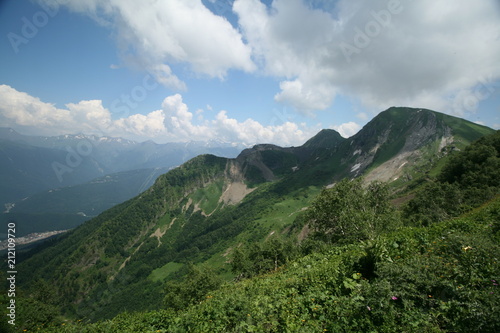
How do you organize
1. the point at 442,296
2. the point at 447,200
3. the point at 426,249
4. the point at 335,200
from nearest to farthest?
the point at 442,296
the point at 426,249
the point at 335,200
the point at 447,200

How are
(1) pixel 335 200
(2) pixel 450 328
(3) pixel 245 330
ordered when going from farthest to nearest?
1. (1) pixel 335 200
2. (3) pixel 245 330
3. (2) pixel 450 328

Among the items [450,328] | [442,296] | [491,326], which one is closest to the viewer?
[491,326]

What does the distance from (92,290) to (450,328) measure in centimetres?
26476

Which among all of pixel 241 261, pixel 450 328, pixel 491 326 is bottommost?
pixel 241 261

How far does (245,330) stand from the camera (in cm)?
974

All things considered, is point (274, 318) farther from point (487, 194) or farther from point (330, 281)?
point (487, 194)

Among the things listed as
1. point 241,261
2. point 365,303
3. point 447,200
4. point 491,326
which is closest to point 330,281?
point 365,303

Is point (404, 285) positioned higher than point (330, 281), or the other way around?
point (404, 285)

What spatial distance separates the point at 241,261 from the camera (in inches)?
2447

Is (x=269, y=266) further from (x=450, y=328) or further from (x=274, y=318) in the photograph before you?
(x=450, y=328)

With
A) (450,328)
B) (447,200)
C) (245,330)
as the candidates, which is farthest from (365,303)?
(447,200)

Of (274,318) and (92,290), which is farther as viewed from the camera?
(92,290)

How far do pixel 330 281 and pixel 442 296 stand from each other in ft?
18.5

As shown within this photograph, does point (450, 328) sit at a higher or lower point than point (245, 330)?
higher
